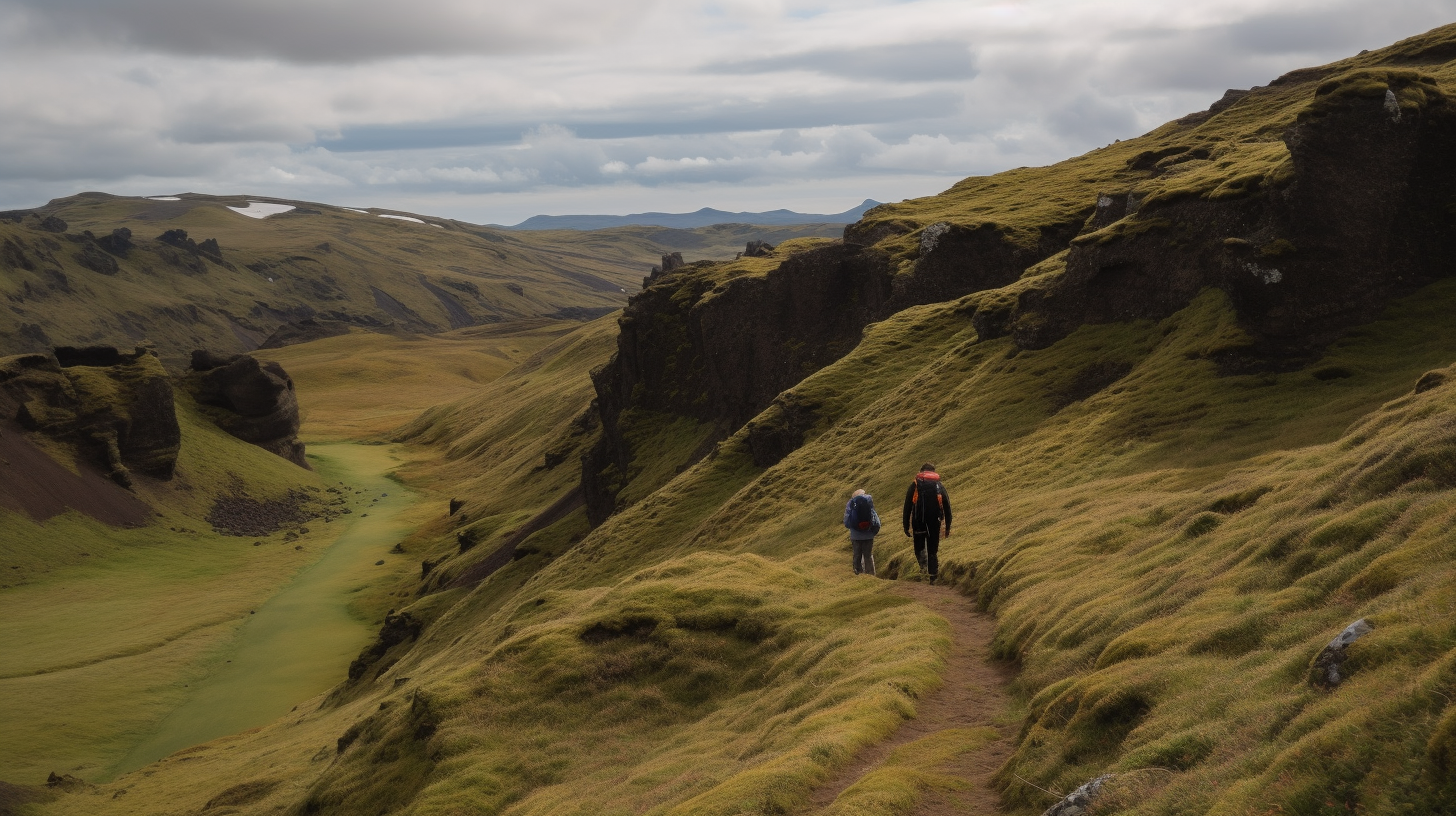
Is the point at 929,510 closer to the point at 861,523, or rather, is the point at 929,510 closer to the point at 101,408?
the point at 861,523

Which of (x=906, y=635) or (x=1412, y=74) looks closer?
(x=906, y=635)

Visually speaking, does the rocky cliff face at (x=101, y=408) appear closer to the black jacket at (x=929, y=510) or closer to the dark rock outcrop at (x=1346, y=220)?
the black jacket at (x=929, y=510)

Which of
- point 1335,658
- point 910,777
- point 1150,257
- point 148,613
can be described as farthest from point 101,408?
point 1335,658

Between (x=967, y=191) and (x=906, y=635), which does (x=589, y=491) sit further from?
(x=906, y=635)

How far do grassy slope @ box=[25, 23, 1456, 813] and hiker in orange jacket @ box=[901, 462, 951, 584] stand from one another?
130 centimetres

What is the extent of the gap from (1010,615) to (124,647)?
303 feet

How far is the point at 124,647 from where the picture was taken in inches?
3656

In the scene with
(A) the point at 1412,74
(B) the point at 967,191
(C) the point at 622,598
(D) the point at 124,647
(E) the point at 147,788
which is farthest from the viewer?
(B) the point at 967,191

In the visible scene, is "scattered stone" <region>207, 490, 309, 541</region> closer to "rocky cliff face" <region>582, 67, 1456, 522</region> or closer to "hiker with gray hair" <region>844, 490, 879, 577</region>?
"rocky cliff face" <region>582, 67, 1456, 522</region>

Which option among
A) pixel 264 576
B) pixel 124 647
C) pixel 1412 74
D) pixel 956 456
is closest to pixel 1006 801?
pixel 956 456

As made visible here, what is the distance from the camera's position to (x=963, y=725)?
68.4 ft

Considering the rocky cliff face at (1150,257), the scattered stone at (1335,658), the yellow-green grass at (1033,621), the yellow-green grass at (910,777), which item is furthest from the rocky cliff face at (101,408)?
the scattered stone at (1335,658)

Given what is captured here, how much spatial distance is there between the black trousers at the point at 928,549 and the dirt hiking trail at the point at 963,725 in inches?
141

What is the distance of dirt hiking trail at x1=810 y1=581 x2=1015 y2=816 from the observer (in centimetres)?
1695
